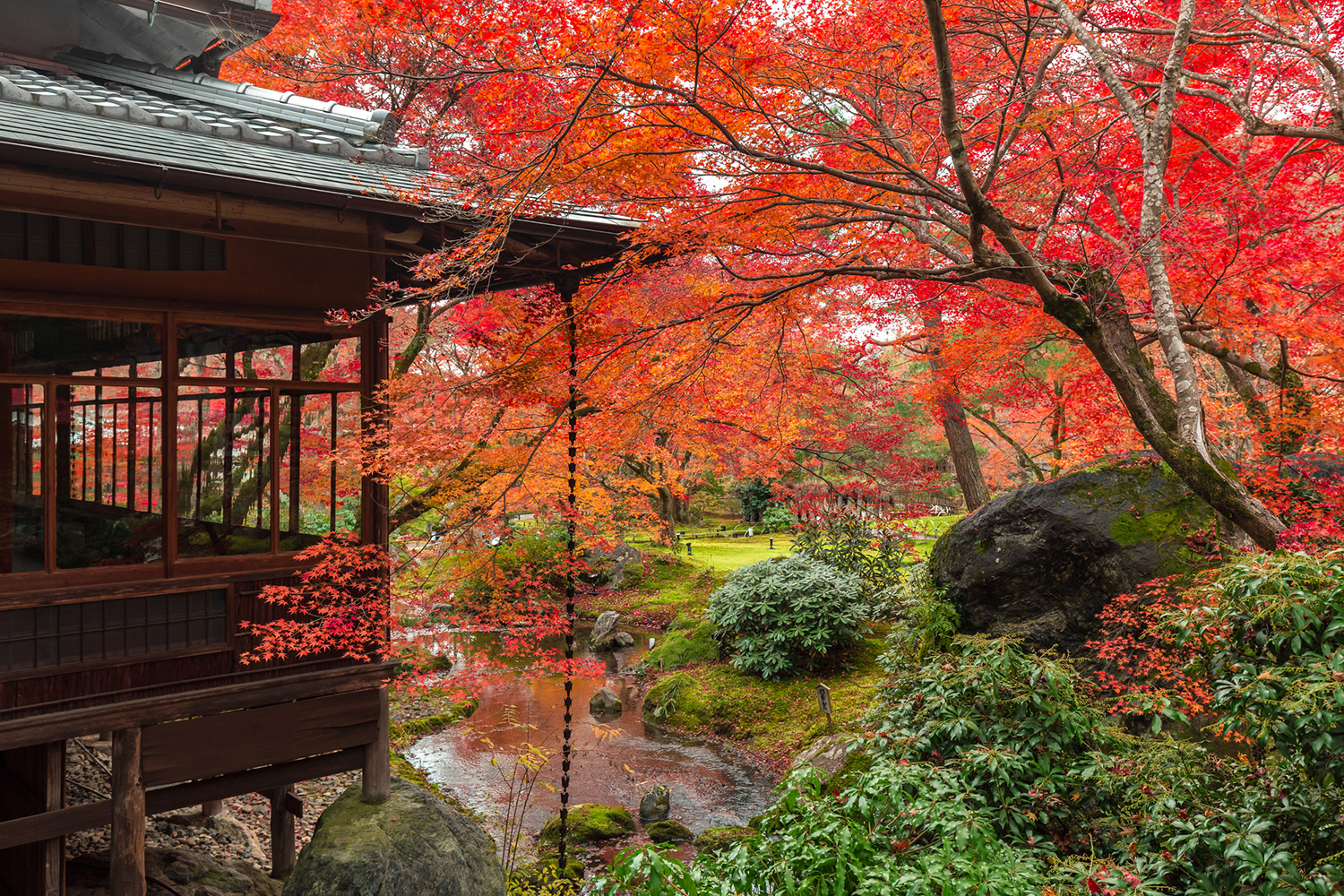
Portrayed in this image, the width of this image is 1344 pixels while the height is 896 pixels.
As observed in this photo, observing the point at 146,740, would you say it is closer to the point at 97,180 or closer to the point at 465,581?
the point at 465,581

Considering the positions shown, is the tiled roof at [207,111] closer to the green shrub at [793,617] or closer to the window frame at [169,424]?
the window frame at [169,424]

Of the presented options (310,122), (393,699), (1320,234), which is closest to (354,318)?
(310,122)

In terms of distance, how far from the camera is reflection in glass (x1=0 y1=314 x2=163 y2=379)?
18.8 ft

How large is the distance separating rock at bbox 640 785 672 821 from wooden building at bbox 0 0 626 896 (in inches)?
124

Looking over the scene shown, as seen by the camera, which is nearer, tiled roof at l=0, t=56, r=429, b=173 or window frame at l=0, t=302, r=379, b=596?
window frame at l=0, t=302, r=379, b=596

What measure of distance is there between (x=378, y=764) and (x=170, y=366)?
3.49 meters

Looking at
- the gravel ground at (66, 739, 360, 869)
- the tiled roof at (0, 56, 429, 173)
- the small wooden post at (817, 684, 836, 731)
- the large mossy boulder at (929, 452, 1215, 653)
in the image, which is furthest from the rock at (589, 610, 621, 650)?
the tiled roof at (0, 56, 429, 173)

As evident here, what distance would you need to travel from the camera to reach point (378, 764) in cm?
639

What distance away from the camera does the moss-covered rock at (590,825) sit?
7.88 meters

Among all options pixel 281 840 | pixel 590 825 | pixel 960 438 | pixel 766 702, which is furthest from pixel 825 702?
pixel 281 840

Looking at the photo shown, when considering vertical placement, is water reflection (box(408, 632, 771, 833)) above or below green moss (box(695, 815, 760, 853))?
below

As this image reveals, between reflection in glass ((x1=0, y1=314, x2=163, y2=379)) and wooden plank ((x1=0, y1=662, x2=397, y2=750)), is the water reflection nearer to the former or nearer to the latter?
wooden plank ((x1=0, y1=662, x2=397, y2=750))

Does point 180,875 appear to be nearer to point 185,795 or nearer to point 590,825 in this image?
point 185,795

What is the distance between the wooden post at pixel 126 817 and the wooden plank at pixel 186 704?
170 millimetres
